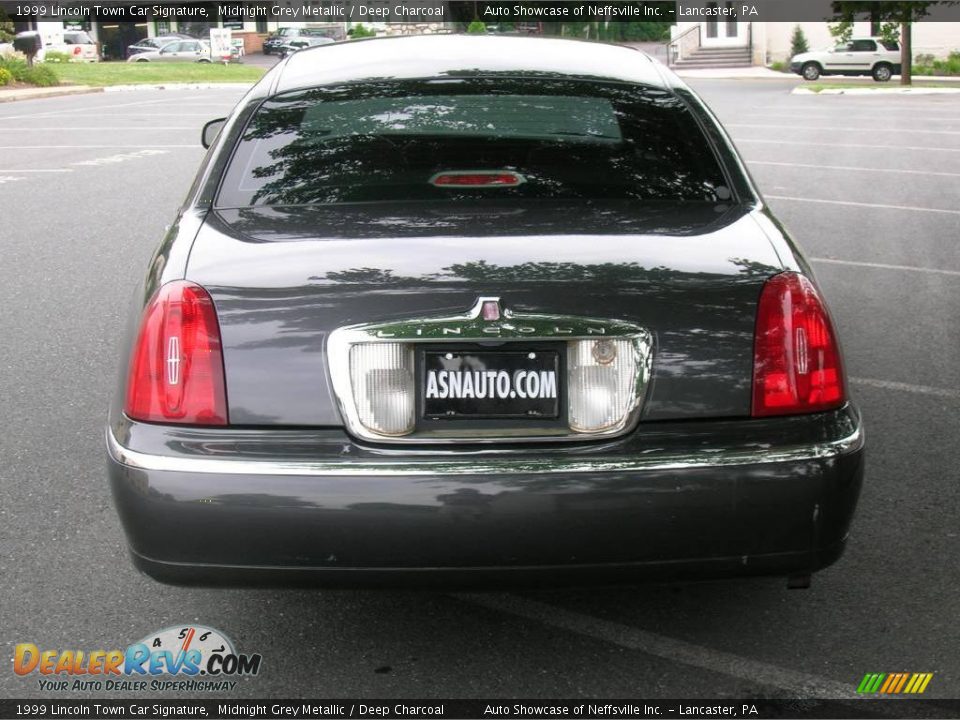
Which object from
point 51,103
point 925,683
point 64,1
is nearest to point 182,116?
point 51,103

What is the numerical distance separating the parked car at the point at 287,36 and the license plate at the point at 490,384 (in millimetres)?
65963

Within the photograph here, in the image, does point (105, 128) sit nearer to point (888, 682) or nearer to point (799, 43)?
point (888, 682)

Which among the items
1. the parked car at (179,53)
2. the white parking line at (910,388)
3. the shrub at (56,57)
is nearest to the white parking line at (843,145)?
the white parking line at (910,388)

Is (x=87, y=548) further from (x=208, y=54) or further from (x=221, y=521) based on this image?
(x=208, y=54)

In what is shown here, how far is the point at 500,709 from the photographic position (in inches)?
122

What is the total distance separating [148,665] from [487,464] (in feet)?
3.74

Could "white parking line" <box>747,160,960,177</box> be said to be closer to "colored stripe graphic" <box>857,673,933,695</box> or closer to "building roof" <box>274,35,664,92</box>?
"building roof" <box>274,35,664,92</box>

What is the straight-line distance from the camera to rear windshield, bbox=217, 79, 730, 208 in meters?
3.65

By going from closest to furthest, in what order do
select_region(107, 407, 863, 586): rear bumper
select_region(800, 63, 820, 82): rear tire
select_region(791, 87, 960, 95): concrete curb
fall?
select_region(107, 407, 863, 586): rear bumper → select_region(791, 87, 960, 95): concrete curb → select_region(800, 63, 820, 82): rear tire

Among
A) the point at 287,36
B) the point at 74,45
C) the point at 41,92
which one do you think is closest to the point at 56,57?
the point at 74,45

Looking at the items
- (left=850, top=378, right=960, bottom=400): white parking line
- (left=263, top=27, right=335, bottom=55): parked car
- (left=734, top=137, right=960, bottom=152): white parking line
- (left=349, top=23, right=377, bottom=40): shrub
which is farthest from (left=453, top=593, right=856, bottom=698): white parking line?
(left=349, top=23, right=377, bottom=40): shrub

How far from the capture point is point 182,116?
79.9 ft

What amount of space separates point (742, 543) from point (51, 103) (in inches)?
1095

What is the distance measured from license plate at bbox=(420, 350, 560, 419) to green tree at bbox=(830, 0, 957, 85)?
36.6 metres
